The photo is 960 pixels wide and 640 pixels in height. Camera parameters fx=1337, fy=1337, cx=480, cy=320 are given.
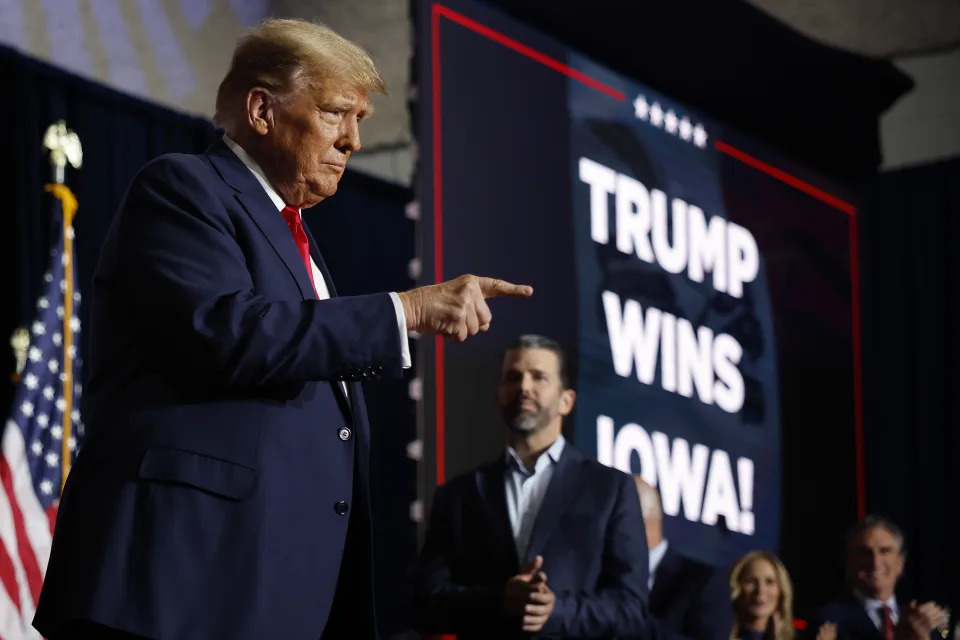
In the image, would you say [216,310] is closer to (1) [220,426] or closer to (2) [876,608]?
(1) [220,426]

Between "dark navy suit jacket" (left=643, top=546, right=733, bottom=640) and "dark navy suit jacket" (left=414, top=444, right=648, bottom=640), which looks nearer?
"dark navy suit jacket" (left=414, top=444, right=648, bottom=640)

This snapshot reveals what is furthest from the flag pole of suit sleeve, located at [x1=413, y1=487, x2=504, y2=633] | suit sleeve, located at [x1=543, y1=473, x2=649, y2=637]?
suit sleeve, located at [x1=543, y1=473, x2=649, y2=637]

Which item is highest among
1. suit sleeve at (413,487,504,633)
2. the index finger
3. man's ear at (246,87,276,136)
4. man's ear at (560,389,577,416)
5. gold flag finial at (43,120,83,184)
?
gold flag finial at (43,120,83,184)

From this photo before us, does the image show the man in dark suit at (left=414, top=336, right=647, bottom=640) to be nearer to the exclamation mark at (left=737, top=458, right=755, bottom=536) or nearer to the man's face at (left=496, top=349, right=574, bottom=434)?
the man's face at (left=496, top=349, right=574, bottom=434)

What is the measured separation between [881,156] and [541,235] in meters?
3.21

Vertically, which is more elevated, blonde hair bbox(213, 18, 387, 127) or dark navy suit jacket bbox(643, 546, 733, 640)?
blonde hair bbox(213, 18, 387, 127)

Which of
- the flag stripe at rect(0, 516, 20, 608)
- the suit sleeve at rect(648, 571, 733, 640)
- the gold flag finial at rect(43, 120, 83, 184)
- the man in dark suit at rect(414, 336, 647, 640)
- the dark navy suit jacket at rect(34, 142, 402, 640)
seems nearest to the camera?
the dark navy suit jacket at rect(34, 142, 402, 640)

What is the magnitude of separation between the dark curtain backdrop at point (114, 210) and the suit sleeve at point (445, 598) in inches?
26.1

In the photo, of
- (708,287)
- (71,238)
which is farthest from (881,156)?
(71,238)

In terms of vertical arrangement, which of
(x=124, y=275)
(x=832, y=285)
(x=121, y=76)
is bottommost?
(x=124, y=275)

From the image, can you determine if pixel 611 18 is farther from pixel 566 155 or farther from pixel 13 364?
pixel 13 364

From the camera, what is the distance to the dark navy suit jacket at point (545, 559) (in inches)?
147

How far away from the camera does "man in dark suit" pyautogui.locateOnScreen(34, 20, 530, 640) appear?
1444mm

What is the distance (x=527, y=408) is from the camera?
159 inches
